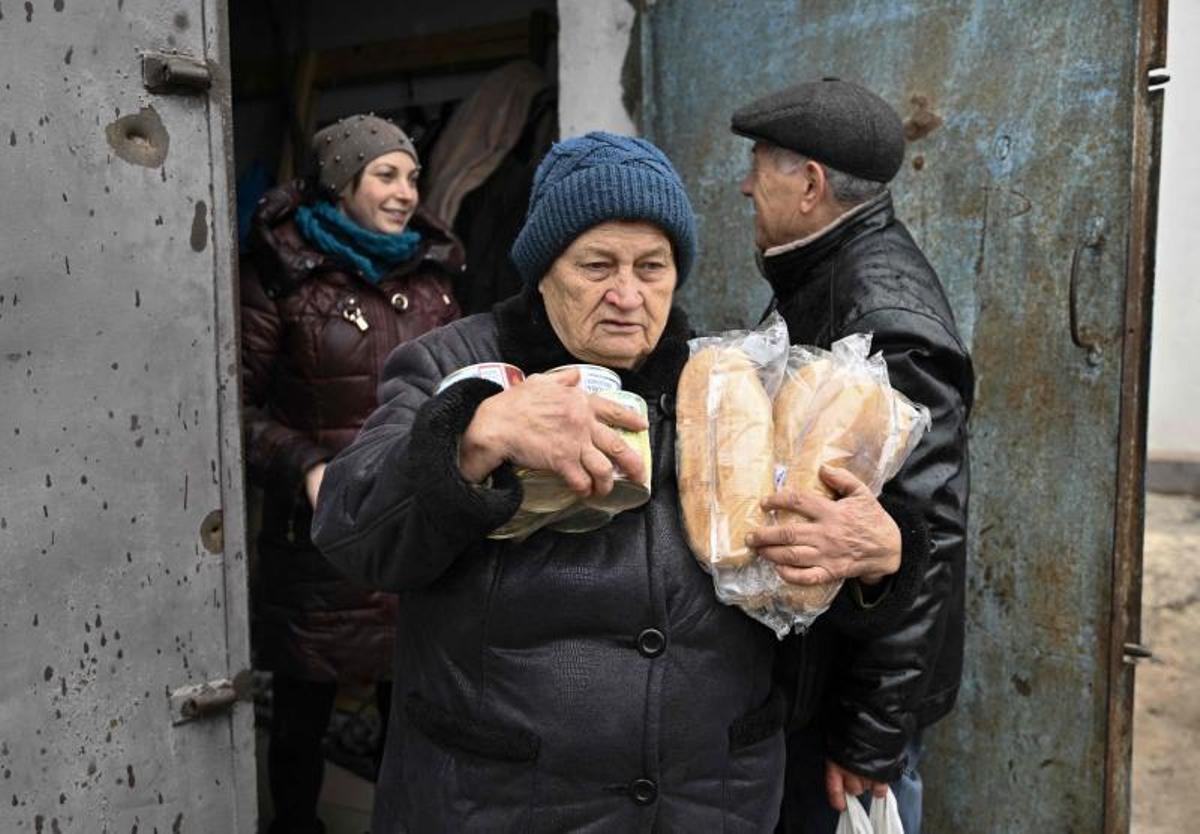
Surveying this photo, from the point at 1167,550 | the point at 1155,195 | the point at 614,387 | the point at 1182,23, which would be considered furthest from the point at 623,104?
the point at 1182,23

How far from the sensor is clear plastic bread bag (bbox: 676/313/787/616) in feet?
4.53

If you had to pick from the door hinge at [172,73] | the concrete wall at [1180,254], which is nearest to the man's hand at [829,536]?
the door hinge at [172,73]

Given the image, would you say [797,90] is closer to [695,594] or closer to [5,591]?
[695,594]

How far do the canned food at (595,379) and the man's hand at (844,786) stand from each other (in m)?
0.87

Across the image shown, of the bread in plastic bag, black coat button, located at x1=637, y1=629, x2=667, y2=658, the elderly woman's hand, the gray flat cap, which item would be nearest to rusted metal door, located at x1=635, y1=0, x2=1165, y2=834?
the gray flat cap

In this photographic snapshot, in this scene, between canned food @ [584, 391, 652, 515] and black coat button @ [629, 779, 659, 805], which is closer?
canned food @ [584, 391, 652, 515]

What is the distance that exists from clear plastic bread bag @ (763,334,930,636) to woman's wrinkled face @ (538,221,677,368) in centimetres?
22

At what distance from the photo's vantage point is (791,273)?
215 cm

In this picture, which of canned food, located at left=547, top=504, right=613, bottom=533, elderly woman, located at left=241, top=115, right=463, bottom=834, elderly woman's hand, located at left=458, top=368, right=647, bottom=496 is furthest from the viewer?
elderly woman, located at left=241, top=115, right=463, bottom=834

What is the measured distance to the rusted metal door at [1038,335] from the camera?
2365 mm

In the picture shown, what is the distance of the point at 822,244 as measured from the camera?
82.0 inches

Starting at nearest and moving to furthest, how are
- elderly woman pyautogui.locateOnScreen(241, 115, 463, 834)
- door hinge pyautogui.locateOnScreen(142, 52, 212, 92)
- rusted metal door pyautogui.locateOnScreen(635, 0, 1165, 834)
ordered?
door hinge pyautogui.locateOnScreen(142, 52, 212, 92), rusted metal door pyautogui.locateOnScreen(635, 0, 1165, 834), elderly woman pyautogui.locateOnScreen(241, 115, 463, 834)

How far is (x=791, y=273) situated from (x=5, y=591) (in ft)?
4.92

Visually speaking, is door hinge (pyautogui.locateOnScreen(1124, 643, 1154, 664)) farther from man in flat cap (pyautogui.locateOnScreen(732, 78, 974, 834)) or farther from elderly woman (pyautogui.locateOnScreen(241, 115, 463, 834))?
elderly woman (pyautogui.locateOnScreen(241, 115, 463, 834))
